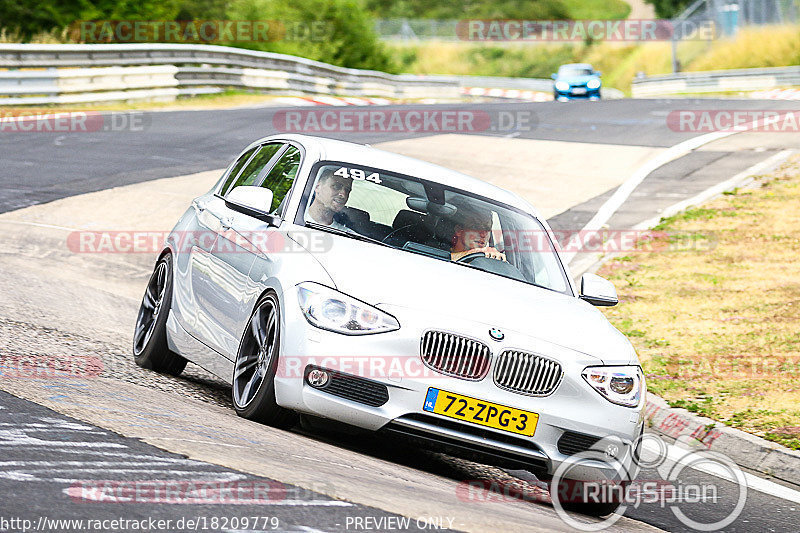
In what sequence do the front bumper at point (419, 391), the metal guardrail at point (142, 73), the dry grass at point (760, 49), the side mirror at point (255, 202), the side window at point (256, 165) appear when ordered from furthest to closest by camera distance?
the dry grass at point (760, 49), the metal guardrail at point (142, 73), the side window at point (256, 165), the side mirror at point (255, 202), the front bumper at point (419, 391)

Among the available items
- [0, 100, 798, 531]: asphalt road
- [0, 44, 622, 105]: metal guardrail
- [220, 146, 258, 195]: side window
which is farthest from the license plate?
[0, 44, 622, 105]: metal guardrail

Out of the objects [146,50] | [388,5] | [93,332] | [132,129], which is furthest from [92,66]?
[388,5]

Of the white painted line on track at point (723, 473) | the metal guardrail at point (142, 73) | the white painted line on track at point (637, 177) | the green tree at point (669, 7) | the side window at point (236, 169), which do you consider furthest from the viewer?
the green tree at point (669, 7)

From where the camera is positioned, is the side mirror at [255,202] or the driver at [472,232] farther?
the driver at [472,232]

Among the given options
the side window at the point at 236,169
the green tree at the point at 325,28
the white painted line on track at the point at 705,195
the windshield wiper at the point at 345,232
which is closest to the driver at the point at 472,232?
the windshield wiper at the point at 345,232

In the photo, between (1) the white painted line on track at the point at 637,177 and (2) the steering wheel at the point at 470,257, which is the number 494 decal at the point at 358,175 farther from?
(1) the white painted line on track at the point at 637,177

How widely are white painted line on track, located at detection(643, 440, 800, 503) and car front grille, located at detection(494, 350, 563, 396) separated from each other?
86.4 inches

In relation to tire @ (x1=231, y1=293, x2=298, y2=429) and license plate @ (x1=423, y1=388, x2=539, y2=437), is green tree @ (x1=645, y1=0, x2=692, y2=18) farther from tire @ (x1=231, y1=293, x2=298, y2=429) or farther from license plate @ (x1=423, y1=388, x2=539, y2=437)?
license plate @ (x1=423, y1=388, x2=539, y2=437)

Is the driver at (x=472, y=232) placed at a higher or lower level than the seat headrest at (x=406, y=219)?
lower

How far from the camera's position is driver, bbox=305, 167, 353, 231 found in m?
7.01

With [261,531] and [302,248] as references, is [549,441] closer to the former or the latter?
[302,248]

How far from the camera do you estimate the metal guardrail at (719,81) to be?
44.3 meters

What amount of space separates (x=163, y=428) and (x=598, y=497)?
233cm

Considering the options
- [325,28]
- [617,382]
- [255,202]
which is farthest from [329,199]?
[325,28]
